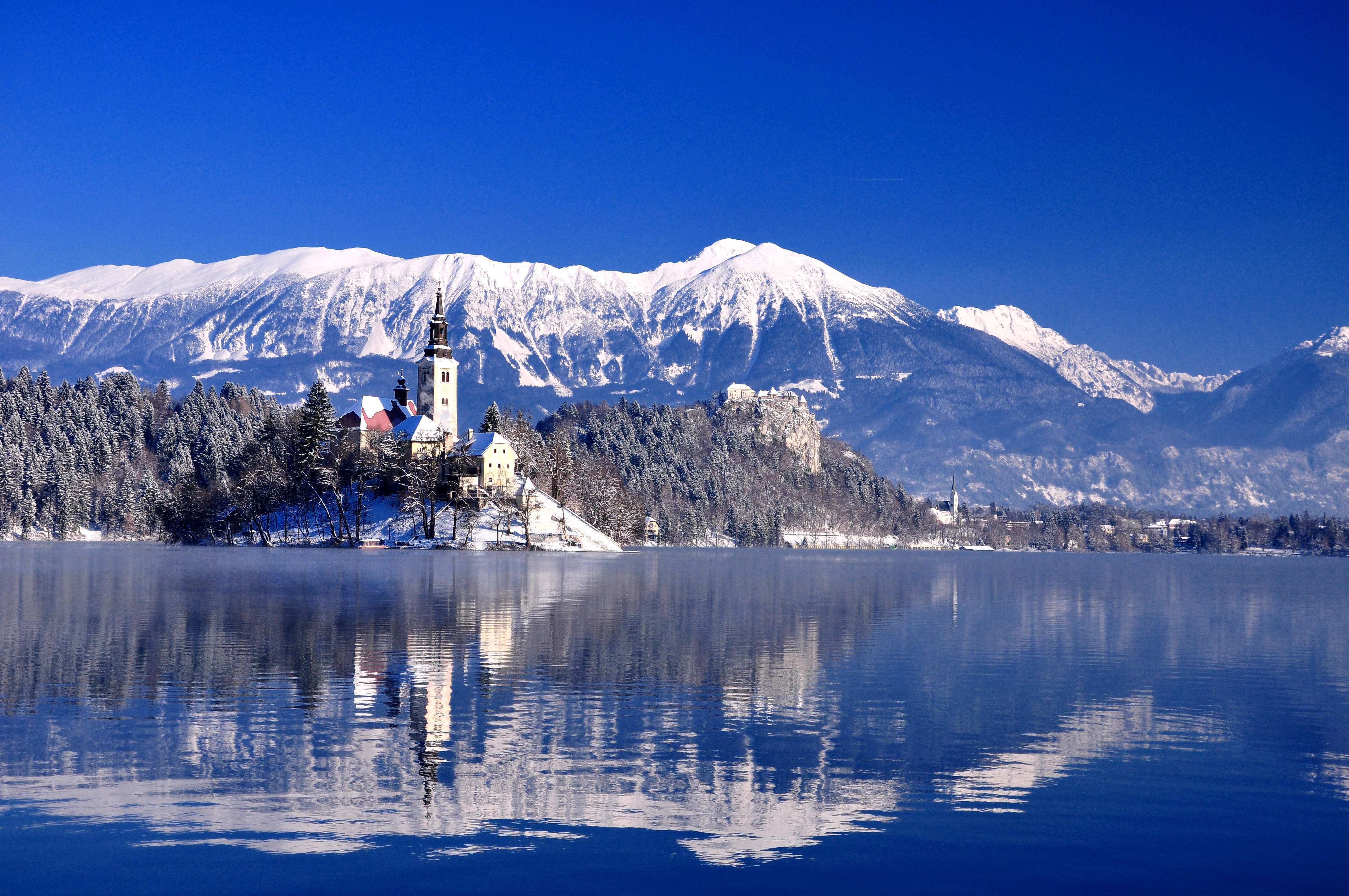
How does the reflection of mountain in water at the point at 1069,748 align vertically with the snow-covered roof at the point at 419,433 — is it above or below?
below

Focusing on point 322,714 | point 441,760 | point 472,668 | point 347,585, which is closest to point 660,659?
point 472,668

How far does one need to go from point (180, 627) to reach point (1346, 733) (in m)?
45.2

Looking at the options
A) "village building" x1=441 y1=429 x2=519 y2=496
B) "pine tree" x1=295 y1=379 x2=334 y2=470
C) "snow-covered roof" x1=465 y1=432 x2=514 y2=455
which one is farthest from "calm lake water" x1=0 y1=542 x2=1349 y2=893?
"snow-covered roof" x1=465 y1=432 x2=514 y2=455

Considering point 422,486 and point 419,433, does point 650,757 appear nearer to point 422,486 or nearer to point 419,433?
point 422,486

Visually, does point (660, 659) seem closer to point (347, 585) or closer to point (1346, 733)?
point (1346, 733)

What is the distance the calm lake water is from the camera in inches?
770

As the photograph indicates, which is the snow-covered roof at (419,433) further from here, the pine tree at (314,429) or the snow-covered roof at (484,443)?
the pine tree at (314,429)

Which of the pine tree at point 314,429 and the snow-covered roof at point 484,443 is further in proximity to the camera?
the snow-covered roof at point 484,443

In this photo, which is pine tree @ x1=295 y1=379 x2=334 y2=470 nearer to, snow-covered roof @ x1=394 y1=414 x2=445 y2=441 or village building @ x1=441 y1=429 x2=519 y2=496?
snow-covered roof @ x1=394 y1=414 x2=445 y2=441

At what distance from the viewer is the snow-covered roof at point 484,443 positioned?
18512 cm

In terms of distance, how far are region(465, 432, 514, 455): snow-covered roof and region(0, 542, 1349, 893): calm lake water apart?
124030 mm

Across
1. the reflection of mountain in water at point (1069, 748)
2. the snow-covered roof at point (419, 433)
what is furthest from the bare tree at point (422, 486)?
the reflection of mountain in water at point (1069, 748)

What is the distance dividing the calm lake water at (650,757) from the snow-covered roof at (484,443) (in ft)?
407

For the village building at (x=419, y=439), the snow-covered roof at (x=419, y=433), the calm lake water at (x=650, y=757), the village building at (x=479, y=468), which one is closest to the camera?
the calm lake water at (x=650, y=757)
